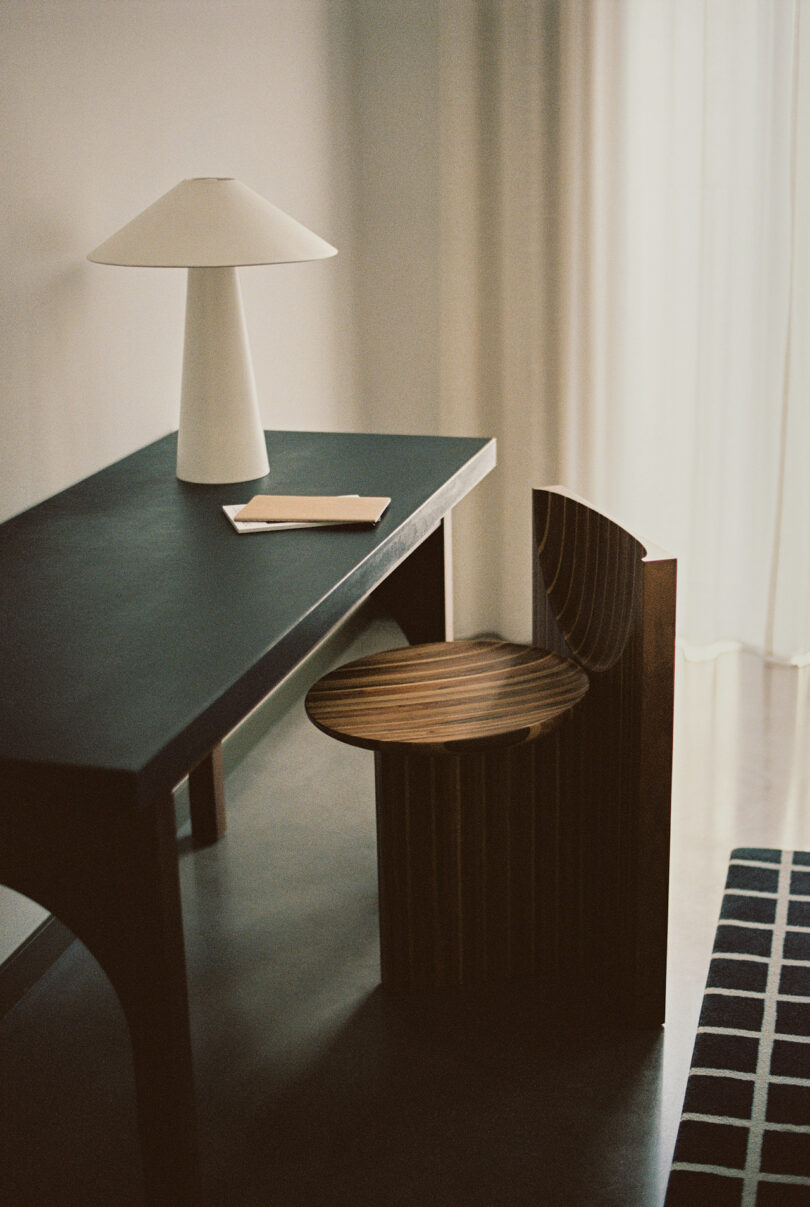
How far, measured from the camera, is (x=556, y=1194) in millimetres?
1462

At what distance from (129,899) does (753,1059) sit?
974mm

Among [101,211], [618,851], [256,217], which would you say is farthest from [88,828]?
[101,211]

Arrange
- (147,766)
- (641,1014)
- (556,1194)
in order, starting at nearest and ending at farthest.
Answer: (147,766) → (556,1194) → (641,1014)

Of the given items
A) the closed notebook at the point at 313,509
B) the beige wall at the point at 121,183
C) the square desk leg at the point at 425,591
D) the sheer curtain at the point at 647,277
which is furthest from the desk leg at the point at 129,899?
the sheer curtain at the point at 647,277

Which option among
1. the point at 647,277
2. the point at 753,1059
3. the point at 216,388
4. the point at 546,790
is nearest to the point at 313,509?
the point at 216,388

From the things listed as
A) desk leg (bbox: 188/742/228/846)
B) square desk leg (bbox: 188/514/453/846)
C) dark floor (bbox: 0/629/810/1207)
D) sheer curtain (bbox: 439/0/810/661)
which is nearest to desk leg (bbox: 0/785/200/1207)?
dark floor (bbox: 0/629/810/1207)

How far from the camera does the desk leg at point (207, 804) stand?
2.25 m

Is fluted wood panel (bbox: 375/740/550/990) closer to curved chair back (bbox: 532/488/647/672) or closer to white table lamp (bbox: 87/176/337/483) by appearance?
curved chair back (bbox: 532/488/647/672)

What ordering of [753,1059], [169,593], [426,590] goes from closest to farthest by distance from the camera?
[169,593] → [753,1059] → [426,590]

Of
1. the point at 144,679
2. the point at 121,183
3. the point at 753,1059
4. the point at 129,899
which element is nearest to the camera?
the point at 129,899

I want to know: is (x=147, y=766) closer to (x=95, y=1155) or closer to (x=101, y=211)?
(x=95, y=1155)

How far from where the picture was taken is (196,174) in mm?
2305

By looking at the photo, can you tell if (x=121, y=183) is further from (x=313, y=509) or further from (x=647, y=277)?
(x=647, y=277)

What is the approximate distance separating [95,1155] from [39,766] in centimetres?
75
